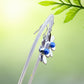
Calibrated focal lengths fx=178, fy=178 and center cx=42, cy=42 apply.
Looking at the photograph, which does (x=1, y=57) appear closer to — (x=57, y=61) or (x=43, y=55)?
(x=57, y=61)

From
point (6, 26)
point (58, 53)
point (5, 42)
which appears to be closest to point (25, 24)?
point (6, 26)

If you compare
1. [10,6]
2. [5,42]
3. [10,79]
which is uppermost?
[10,6]

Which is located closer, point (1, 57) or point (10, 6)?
point (10, 6)

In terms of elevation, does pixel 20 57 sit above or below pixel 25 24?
below

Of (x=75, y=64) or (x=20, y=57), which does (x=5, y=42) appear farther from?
(x=75, y=64)

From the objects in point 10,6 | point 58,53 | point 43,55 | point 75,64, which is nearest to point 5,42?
point 10,6

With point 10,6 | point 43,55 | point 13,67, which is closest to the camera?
point 43,55

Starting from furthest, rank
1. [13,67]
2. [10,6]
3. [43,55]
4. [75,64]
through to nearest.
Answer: [13,67] → [75,64] → [10,6] → [43,55]

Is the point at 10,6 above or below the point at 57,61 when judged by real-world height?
above

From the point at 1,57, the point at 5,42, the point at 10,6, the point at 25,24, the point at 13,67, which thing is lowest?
the point at 13,67
